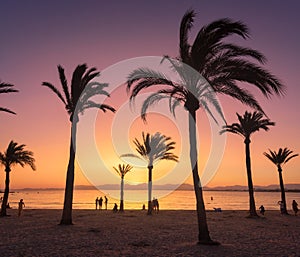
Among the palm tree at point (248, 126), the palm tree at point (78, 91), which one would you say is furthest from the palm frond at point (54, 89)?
the palm tree at point (248, 126)

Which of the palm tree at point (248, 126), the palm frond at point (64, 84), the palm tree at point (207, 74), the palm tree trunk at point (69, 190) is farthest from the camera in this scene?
the palm tree at point (248, 126)

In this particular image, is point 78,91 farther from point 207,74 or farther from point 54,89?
point 207,74

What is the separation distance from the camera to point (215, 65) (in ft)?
46.9

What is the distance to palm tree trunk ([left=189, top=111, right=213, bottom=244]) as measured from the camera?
13.8 m

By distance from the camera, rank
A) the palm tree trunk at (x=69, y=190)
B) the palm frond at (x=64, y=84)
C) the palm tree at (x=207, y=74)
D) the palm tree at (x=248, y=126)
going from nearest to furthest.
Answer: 1. the palm tree at (x=207, y=74)
2. the palm tree trunk at (x=69, y=190)
3. the palm frond at (x=64, y=84)
4. the palm tree at (x=248, y=126)

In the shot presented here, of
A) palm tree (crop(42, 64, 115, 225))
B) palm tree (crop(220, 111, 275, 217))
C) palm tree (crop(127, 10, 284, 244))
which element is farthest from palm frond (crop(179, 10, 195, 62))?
palm tree (crop(220, 111, 275, 217))

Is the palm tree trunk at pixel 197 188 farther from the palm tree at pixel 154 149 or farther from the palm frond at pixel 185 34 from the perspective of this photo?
the palm tree at pixel 154 149

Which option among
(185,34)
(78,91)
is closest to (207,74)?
(185,34)

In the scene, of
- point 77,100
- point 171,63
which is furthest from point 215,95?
point 77,100

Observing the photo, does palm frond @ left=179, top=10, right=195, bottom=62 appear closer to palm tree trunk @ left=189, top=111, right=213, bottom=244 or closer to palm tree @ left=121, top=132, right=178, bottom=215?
palm tree trunk @ left=189, top=111, right=213, bottom=244

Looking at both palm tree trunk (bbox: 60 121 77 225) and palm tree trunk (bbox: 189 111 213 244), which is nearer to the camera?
palm tree trunk (bbox: 189 111 213 244)

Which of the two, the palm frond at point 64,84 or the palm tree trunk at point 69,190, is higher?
the palm frond at point 64,84

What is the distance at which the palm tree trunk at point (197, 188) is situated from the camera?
13820 mm

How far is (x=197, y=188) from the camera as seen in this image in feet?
45.8
